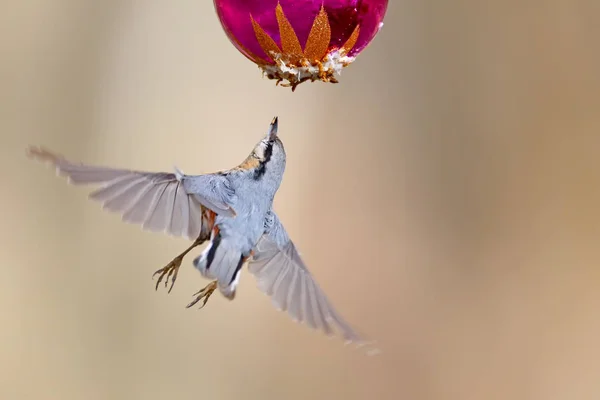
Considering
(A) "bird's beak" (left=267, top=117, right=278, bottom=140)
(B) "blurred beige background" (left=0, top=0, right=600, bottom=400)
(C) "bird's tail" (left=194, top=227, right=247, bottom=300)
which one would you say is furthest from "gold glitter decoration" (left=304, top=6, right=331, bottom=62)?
(B) "blurred beige background" (left=0, top=0, right=600, bottom=400)

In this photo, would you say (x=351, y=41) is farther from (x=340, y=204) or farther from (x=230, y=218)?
(x=340, y=204)

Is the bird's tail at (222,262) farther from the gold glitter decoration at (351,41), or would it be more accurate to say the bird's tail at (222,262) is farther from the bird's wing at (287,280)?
the gold glitter decoration at (351,41)

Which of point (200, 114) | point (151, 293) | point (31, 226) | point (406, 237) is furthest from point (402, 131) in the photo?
point (31, 226)

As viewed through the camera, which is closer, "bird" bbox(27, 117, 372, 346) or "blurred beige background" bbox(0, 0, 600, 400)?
"bird" bbox(27, 117, 372, 346)

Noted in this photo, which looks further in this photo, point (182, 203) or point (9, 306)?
point (9, 306)

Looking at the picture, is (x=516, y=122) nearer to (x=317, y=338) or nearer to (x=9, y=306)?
(x=317, y=338)

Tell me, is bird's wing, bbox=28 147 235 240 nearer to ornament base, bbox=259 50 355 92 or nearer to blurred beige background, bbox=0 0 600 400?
ornament base, bbox=259 50 355 92
